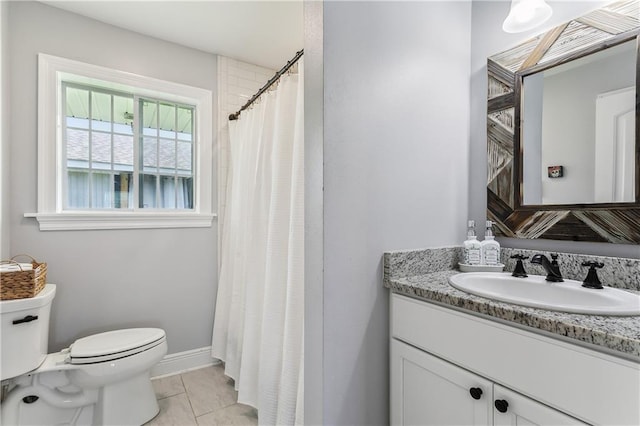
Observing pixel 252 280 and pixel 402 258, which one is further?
pixel 252 280

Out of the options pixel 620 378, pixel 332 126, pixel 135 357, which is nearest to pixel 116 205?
pixel 135 357

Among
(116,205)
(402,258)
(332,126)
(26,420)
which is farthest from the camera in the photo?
(116,205)

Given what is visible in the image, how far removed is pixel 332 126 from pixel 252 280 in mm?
1161

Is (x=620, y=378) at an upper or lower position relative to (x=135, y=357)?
upper

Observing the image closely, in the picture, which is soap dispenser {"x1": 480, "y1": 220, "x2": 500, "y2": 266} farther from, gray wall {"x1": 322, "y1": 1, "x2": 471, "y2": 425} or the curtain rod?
the curtain rod

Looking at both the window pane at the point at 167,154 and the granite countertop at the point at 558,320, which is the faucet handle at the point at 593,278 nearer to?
the granite countertop at the point at 558,320

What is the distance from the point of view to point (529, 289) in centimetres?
110

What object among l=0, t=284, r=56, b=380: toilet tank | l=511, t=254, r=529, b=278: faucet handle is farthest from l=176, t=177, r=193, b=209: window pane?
l=511, t=254, r=529, b=278: faucet handle

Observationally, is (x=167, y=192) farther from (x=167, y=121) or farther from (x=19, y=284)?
(x=19, y=284)

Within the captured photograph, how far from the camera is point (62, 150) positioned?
76.0 inches

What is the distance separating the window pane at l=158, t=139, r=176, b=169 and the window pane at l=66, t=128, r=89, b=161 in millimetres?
446

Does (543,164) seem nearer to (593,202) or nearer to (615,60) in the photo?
(593,202)

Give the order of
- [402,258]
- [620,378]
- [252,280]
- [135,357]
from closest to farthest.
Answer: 1. [620,378]
2. [402,258]
3. [135,357]
4. [252,280]

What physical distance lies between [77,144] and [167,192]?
0.62 metres
